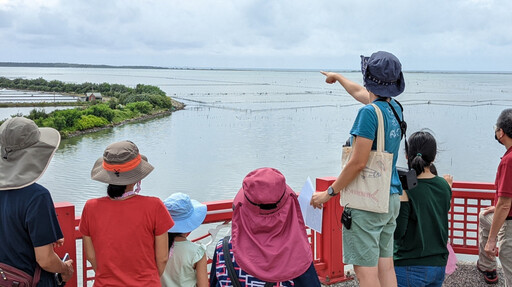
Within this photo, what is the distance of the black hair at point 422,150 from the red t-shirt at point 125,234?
55.5 inches

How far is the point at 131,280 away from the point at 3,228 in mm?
625

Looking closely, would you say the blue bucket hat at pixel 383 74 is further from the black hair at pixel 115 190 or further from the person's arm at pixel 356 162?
the black hair at pixel 115 190

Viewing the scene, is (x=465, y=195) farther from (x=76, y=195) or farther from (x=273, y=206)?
(x=76, y=195)

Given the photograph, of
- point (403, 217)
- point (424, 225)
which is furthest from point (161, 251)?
point (424, 225)

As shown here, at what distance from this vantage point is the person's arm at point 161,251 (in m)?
2.50

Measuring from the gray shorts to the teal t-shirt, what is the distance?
0.12 m

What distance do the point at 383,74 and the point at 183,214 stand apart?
1.31 m

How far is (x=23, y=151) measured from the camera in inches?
94.6

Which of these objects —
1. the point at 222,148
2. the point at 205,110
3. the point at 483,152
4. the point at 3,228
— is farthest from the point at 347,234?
the point at 205,110

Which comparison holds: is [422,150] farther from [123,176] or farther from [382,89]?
[123,176]

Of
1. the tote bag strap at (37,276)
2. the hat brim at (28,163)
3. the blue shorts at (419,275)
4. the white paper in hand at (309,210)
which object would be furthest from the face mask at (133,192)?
the blue shorts at (419,275)

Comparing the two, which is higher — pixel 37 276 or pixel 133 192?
pixel 133 192

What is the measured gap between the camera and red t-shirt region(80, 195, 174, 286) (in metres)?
2.45

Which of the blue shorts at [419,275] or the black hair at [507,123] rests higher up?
the black hair at [507,123]
